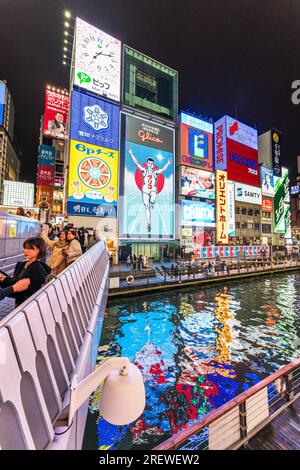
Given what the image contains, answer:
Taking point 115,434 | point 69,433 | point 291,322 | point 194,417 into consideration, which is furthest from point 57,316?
point 291,322

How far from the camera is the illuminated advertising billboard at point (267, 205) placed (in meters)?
50.6

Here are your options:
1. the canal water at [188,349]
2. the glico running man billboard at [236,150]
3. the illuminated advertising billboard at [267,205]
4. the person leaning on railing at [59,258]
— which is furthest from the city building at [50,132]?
the illuminated advertising billboard at [267,205]

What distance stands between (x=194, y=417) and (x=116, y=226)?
22.5 m

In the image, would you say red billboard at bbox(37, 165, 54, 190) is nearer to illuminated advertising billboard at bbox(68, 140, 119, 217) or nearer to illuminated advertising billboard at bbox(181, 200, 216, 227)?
illuminated advertising billboard at bbox(68, 140, 119, 217)

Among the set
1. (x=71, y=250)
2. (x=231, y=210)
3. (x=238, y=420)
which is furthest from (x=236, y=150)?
(x=238, y=420)

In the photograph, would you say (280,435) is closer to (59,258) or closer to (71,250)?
(71,250)

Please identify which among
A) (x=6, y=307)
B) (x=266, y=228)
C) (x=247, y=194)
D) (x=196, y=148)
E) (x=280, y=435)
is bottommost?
(x=280, y=435)

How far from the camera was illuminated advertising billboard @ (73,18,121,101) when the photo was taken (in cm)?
2547

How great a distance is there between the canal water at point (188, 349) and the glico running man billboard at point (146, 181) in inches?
502

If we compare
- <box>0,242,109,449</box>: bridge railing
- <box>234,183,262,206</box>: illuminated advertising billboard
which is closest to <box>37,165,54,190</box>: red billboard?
<box>234,183,262,206</box>: illuminated advertising billboard

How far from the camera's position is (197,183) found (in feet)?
120

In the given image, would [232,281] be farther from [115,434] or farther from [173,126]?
[173,126]

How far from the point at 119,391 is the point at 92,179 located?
25.6 meters

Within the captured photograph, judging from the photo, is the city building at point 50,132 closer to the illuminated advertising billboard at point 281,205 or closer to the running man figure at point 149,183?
the running man figure at point 149,183
